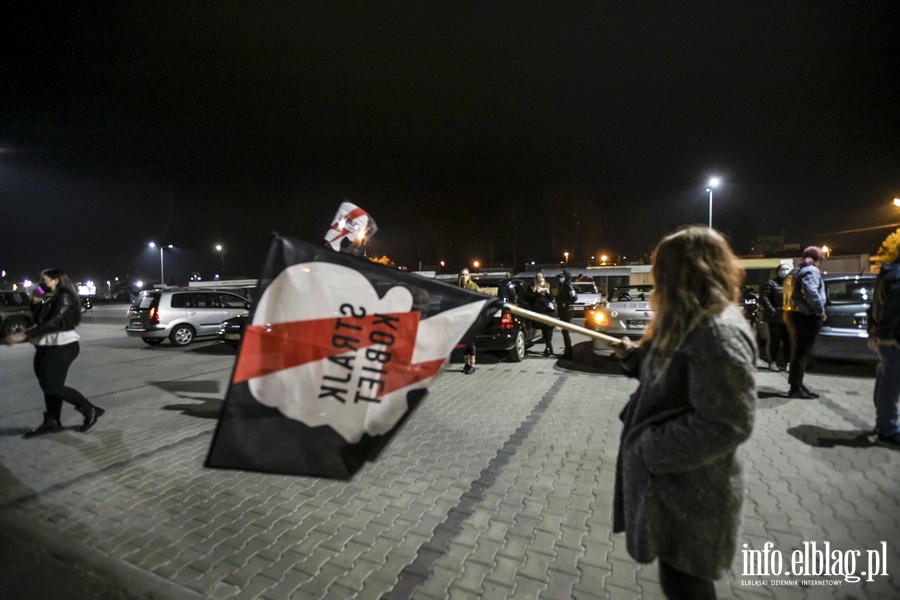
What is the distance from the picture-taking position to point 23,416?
21.2ft

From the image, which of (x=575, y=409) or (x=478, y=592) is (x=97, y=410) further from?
(x=575, y=409)

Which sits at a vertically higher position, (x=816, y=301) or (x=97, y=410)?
(x=816, y=301)

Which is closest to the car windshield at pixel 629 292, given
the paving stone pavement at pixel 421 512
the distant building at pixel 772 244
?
the paving stone pavement at pixel 421 512

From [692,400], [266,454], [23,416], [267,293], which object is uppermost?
[267,293]

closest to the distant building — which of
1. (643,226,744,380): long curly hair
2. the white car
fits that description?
the white car

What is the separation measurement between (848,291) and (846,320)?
73cm

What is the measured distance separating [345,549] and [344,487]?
0.96 m

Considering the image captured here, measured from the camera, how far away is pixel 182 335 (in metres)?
14.0

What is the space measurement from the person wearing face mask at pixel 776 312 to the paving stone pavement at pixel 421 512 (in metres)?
1.60

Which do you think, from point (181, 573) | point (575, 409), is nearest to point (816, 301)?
point (575, 409)

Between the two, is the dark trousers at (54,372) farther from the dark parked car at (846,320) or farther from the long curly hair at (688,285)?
the dark parked car at (846,320)

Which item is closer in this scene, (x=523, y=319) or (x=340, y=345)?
(x=340, y=345)

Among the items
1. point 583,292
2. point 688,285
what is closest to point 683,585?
point 688,285

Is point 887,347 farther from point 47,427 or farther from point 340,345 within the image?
point 47,427
